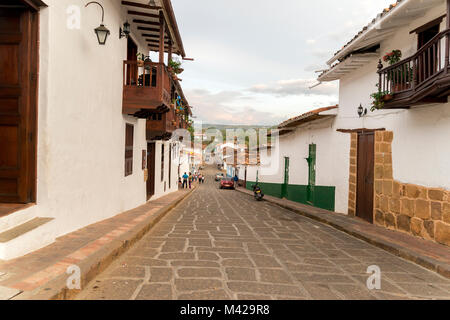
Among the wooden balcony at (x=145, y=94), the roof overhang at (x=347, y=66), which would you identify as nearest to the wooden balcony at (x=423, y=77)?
the roof overhang at (x=347, y=66)

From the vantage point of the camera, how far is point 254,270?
4641 millimetres

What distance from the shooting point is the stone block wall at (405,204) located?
671 centimetres

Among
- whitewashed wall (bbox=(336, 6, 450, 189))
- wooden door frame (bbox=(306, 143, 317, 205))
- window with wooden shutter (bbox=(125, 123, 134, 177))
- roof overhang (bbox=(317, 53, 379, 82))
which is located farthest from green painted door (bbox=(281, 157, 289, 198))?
window with wooden shutter (bbox=(125, 123, 134, 177))

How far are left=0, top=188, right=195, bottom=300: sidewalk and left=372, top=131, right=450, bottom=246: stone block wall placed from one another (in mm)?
5617

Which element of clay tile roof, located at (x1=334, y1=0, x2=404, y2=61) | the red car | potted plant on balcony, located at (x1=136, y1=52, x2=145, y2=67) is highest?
clay tile roof, located at (x1=334, y1=0, x2=404, y2=61)

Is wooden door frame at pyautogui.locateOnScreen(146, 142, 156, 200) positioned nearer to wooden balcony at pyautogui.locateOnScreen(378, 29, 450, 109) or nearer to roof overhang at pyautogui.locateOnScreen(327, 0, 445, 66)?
roof overhang at pyautogui.locateOnScreen(327, 0, 445, 66)

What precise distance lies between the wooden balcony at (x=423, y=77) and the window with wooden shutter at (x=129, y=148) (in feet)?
22.5

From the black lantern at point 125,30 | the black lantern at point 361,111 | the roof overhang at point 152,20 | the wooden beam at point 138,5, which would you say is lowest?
the black lantern at point 361,111

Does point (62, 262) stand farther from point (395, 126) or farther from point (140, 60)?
point (395, 126)

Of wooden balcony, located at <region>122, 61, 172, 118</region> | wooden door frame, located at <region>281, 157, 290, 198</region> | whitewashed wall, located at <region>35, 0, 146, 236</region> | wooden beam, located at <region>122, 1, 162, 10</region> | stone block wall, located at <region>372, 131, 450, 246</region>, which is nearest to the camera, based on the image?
whitewashed wall, located at <region>35, 0, 146, 236</region>

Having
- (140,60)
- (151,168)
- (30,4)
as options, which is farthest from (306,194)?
(30,4)

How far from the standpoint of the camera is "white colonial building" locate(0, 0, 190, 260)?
5.07 m

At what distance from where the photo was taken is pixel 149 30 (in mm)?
11461

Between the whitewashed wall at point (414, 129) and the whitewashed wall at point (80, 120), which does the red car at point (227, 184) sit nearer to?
the whitewashed wall at point (414, 129)
